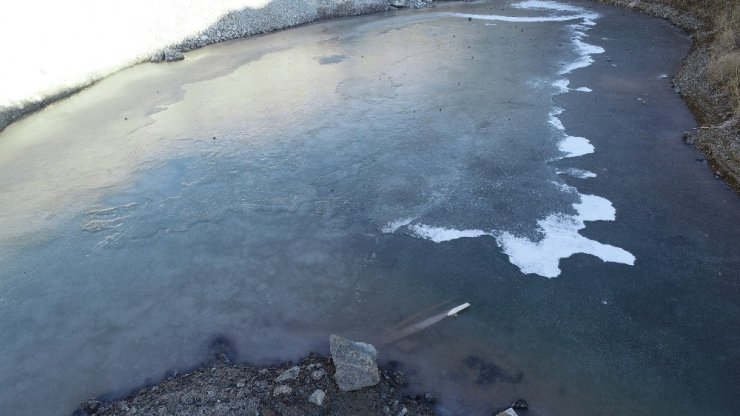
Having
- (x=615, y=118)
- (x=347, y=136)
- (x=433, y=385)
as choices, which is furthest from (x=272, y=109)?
(x=433, y=385)

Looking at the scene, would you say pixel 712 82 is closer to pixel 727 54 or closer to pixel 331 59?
pixel 727 54

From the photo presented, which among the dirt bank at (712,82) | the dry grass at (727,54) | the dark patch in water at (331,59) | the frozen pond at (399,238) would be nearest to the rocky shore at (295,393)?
the frozen pond at (399,238)

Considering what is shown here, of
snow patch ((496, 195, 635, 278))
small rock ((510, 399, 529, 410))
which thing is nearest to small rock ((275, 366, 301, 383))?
small rock ((510, 399, 529, 410))

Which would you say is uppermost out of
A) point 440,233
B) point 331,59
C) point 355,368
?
point 331,59

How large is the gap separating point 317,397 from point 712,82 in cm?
1360

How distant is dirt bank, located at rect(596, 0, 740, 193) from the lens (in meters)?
9.84

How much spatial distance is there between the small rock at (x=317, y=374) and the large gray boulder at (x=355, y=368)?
202 mm

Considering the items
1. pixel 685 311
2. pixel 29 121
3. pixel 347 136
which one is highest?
pixel 29 121

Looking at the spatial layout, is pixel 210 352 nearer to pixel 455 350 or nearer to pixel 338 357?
pixel 338 357

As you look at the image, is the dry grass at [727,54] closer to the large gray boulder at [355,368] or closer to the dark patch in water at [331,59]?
the large gray boulder at [355,368]

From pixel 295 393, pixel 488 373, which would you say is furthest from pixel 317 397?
pixel 488 373

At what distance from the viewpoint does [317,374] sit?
5891mm

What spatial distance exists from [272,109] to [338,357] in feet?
32.9

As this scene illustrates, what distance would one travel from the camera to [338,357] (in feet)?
19.0
